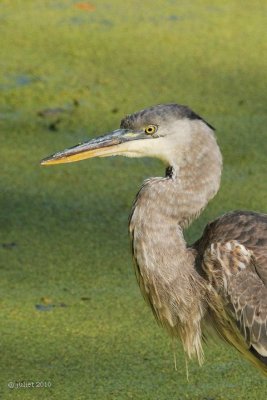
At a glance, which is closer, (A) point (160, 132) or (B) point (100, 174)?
(A) point (160, 132)

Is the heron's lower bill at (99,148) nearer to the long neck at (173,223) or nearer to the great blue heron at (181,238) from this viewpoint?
the great blue heron at (181,238)

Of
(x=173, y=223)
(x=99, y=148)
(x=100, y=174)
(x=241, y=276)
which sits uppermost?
(x=99, y=148)

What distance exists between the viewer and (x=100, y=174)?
5.20 meters

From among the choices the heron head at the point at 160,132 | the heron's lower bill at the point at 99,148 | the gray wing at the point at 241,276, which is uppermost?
the heron head at the point at 160,132

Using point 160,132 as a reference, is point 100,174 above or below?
below

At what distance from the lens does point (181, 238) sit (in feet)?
11.1

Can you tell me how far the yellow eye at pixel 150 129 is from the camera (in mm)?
3320

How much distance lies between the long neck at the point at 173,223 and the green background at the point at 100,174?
14.8 inches

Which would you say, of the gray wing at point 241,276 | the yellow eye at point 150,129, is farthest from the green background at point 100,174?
the yellow eye at point 150,129

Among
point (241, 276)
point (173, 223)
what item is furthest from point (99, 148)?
point (241, 276)

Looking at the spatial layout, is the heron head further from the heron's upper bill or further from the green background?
the green background

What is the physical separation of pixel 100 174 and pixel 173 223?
1.85m

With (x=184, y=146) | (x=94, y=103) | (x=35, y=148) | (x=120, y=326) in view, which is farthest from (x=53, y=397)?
(x=94, y=103)

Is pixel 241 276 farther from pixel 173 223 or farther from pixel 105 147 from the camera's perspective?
pixel 105 147
